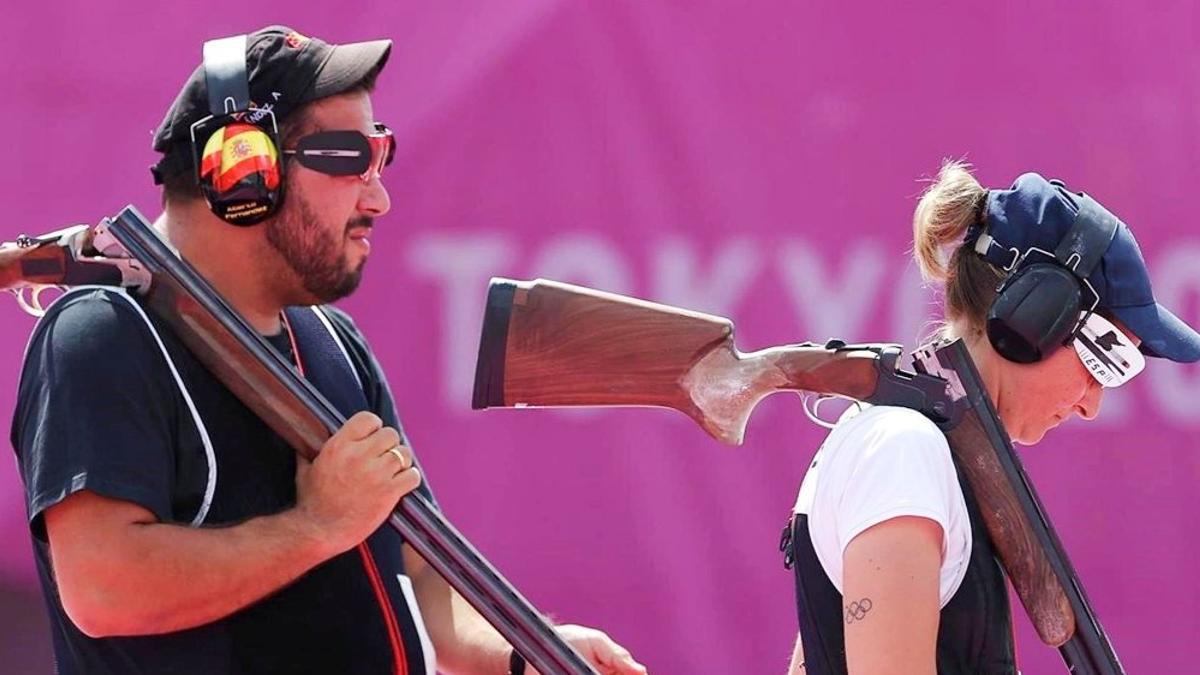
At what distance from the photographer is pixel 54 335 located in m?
2.57

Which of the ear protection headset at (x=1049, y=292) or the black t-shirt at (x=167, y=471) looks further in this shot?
the ear protection headset at (x=1049, y=292)

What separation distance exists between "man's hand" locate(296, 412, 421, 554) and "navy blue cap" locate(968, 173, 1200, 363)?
3.12 feet

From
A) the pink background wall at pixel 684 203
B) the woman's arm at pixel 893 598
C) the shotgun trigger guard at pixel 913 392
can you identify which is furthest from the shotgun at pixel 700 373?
the pink background wall at pixel 684 203

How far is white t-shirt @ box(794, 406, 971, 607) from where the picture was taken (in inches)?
97.0

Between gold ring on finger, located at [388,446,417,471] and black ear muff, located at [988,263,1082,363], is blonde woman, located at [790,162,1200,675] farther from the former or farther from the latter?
gold ring on finger, located at [388,446,417,471]

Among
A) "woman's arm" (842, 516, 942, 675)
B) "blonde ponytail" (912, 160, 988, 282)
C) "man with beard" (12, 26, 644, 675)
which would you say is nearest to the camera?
"woman's arm" (842, 516, 942, 675)

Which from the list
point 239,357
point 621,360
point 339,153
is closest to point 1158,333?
point 621,360

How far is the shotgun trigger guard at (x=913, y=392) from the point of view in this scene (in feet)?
8.88

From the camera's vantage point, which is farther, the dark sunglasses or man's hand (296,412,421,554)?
the dark sunglasses

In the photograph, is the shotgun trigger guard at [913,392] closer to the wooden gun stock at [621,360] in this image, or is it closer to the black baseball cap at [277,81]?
the wooden gun stock at [621,360]

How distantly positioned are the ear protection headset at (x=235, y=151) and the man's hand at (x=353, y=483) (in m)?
0.36

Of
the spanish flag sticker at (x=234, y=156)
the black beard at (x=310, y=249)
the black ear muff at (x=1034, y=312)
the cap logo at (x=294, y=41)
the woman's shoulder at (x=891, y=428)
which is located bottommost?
the woman's shoulder at (x=891, y=428)

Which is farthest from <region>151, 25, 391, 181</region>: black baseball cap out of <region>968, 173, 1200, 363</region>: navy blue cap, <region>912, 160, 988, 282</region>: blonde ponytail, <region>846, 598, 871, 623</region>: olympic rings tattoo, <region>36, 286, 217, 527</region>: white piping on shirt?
<region>846, 598, 871, 623</region>: olympic rings tattoo

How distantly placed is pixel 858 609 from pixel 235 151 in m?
1.10
